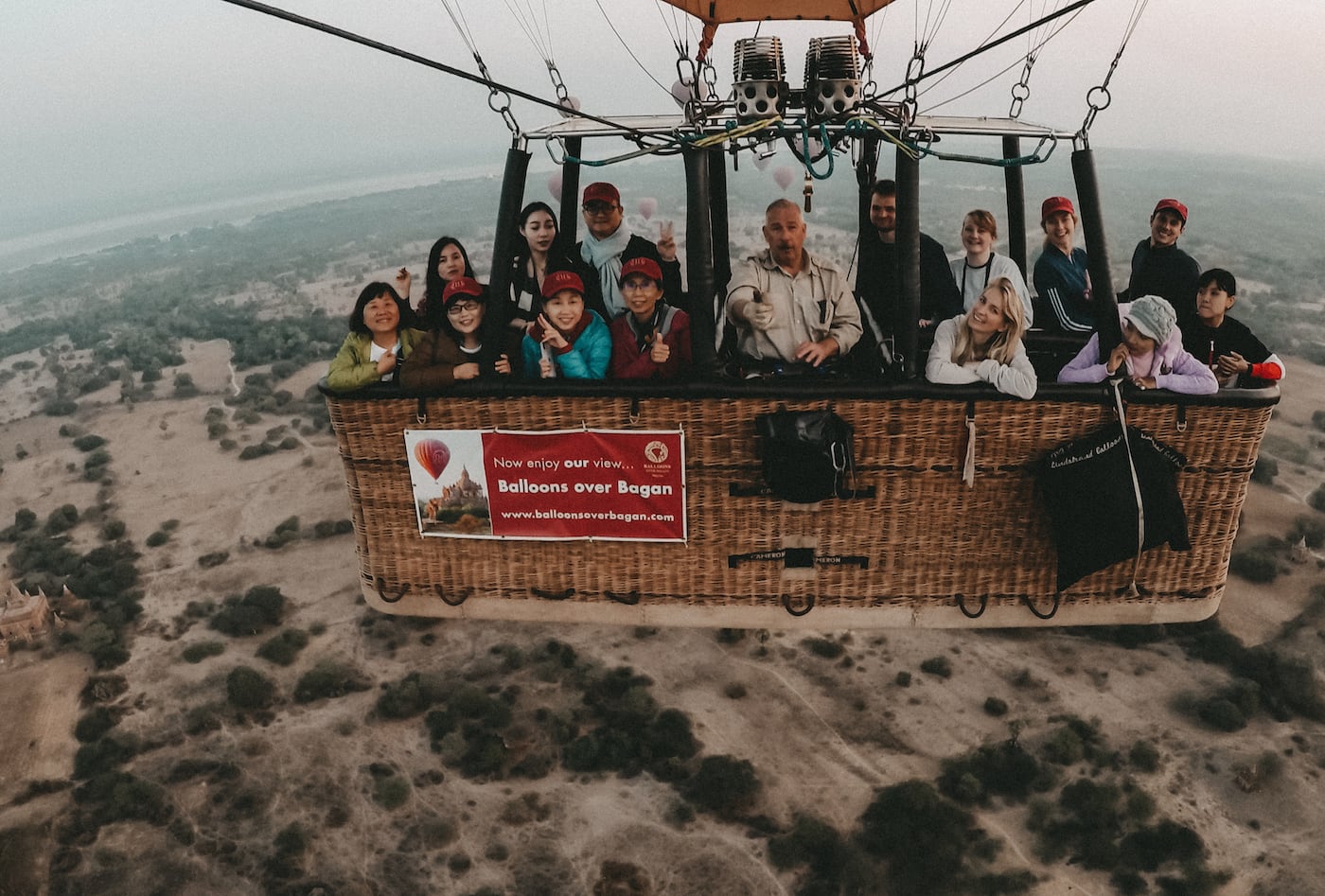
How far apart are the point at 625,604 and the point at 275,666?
41.6 metres

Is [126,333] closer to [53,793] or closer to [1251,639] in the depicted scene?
[53,793]

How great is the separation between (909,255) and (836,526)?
39.0 inches

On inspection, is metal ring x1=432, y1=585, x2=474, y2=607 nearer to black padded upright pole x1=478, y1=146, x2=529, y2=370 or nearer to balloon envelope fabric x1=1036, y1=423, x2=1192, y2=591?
black padded upright pole x1=478, y1=146, x2=529, y2=370

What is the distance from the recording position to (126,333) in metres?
111

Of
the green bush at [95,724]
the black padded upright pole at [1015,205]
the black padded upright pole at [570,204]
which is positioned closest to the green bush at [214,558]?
the green bush at [95,724]

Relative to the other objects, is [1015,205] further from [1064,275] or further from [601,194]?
[601,194]

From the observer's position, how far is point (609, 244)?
187 inches

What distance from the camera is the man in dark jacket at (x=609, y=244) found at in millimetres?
4594

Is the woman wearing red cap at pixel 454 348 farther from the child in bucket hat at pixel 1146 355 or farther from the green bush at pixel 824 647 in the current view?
the green bush at pixel 824 647

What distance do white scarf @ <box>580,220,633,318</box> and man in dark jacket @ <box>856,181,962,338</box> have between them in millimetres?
1277

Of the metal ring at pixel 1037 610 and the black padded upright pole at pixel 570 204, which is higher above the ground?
the black padded upright pole at pixel 570 204

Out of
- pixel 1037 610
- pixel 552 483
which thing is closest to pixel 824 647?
pixel 1037 610

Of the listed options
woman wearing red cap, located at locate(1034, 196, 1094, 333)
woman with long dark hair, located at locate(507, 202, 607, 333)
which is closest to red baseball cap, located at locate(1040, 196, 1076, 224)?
woman wearing red cap, located at locate(1034, 196, 1094, 333)

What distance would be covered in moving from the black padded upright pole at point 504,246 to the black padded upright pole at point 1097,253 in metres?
1.99
